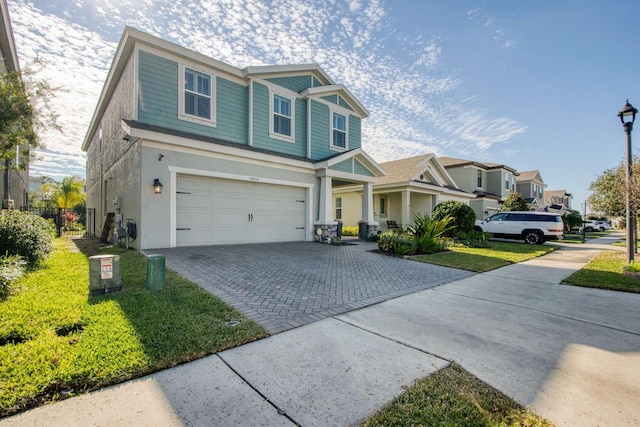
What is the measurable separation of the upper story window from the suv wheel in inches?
447

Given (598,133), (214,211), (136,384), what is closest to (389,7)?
(214,211)

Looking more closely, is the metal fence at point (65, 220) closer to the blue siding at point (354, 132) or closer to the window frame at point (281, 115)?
the window frame at point (281, 115)

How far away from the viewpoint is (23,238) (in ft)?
22.3

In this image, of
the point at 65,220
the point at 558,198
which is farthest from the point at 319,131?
the point at 558,198

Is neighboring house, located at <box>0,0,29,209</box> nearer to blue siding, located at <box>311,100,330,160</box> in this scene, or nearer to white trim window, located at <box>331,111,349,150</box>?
blue siding, located at <box>311,100,330,160</box>

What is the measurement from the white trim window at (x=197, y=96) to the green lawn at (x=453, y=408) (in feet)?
35.5

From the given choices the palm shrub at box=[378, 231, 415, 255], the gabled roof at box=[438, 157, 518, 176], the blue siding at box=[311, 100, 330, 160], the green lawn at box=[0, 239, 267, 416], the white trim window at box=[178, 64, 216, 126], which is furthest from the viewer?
the gabled roof at box=[438, 157, 518, 176]

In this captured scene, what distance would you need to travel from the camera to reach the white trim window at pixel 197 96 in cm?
1025

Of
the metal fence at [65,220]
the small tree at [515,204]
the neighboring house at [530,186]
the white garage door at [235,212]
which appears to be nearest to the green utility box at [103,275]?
the white garage door at [235,212]

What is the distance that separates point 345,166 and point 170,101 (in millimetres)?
7644

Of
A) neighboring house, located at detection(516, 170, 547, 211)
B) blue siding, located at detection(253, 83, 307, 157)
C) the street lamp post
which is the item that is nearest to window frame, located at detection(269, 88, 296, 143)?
blue siding, located at detection(253, 83, 307, 157)

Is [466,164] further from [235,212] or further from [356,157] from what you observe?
[235,212]

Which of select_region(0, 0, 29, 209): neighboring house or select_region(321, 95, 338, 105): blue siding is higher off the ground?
select_region(321, 95, 338, 105): blue siding

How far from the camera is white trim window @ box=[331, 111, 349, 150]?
1494 centimetres
